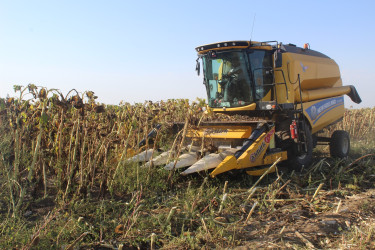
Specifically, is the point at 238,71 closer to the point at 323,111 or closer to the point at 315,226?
the point at 323,111

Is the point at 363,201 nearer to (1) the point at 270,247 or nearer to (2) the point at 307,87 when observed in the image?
(1) the point at 270,247

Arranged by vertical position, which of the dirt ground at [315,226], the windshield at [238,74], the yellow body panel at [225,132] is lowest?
the dirt ground at [315,226]

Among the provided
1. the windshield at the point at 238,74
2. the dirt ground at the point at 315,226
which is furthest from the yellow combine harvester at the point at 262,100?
the dirt ground at the point at 315,226

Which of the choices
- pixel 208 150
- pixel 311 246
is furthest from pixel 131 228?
pixel 208 150

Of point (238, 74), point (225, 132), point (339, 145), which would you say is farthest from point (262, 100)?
point (339, 145)

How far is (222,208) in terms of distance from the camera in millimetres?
3723

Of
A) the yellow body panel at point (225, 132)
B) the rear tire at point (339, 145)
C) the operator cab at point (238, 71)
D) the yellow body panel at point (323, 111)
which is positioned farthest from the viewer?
the rear tire at point (339, 145)

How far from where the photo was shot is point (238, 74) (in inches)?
241

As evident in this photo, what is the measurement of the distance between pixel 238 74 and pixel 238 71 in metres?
0.05

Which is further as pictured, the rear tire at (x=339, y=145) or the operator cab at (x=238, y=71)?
the rear tire at (x=339, y=145)

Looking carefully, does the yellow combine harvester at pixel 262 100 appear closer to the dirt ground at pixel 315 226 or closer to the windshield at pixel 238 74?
the windshield at pixel 238 74

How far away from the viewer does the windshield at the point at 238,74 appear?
605cm

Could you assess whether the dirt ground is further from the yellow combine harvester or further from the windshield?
the windshield

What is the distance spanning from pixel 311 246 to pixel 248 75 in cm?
383
